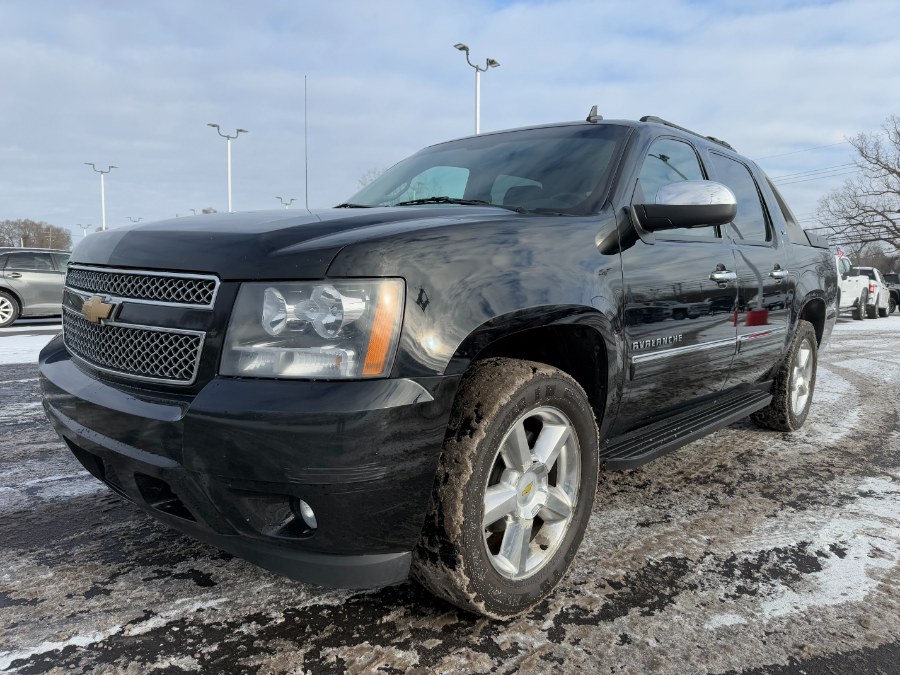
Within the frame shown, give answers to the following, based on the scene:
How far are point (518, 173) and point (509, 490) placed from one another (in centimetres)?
154

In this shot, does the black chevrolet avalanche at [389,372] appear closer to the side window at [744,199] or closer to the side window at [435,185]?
the side window at [435,185]

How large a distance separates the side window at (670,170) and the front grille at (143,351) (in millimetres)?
1901

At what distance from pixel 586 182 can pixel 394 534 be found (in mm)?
1674

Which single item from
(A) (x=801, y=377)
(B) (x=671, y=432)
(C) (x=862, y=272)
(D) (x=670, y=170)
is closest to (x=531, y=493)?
(B) (x=671, y=432)

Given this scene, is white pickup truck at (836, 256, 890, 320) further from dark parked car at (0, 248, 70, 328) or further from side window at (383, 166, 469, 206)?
dark parked car at (0, 248, 70, 328)

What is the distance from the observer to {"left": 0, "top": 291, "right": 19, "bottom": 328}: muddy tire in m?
12.9

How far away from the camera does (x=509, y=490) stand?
2072 millimetres

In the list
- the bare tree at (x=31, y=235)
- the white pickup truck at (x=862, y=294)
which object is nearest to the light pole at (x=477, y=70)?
the white pickup truck at (x=862, y=294)

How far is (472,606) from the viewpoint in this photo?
191 cm

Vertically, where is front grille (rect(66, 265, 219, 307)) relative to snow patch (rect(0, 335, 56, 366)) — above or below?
above

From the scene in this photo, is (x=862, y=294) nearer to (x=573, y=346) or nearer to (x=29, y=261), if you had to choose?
(x=573, y=346)

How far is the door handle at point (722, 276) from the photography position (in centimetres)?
305

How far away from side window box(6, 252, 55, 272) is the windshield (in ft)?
40.8

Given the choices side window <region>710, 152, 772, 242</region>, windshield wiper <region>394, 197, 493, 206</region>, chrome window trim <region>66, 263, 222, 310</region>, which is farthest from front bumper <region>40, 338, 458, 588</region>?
side window <region>710, 152, 772, 242</region>
